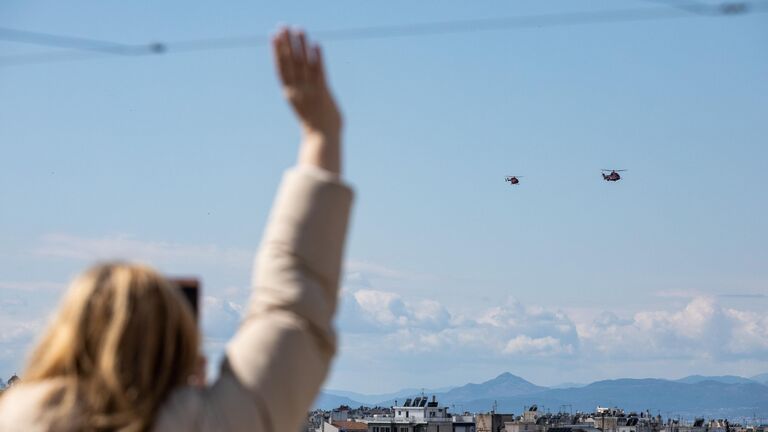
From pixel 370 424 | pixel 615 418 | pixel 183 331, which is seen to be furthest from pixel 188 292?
pixel 615 418

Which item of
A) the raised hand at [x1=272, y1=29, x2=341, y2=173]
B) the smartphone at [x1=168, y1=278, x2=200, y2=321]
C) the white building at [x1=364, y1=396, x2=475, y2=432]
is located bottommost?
the smartphone at [x1=168, y1=278, x2=200, y2=321]

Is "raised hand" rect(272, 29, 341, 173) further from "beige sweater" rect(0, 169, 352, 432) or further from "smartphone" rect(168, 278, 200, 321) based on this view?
"smartphone" rect(168, 278, 200, 321)

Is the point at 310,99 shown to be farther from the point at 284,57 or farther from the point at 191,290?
the point at 191,290

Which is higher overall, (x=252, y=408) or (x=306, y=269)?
(x=306, y=269)

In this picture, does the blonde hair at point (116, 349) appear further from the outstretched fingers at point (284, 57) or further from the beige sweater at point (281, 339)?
the outstretched fingers at point (284, 57)

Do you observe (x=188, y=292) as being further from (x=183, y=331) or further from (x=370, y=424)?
(x=370, y=424)

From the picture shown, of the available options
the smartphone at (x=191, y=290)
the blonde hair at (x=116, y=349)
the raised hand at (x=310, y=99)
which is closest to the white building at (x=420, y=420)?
the raised hand at (x=310, y=99)

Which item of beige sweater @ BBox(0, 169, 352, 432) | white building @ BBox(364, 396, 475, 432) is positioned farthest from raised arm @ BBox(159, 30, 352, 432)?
white building @ BBox(364, 396, 475, 432)

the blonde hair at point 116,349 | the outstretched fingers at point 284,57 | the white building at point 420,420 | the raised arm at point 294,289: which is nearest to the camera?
the blonde hair at point 116,349
